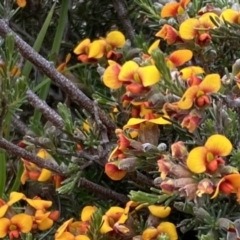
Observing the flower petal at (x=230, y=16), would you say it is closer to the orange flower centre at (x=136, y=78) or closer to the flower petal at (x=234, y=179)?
the orange flower centre at (x=136, y=78)

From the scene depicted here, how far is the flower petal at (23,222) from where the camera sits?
1.29 metres

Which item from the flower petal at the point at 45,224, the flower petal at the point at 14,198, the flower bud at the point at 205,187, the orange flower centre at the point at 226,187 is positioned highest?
the flower bud at the point at 205,187

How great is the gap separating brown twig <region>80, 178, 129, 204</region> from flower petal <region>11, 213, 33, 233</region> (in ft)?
0.47

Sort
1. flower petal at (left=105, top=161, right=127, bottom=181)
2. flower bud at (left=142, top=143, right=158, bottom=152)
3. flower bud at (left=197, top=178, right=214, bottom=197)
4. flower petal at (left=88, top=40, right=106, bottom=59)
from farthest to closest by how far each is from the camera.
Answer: flower petal at (left=88, top=40, right=106, bottom=59) → flower petal at (left=105, top=161, right=127, bottom=181) → flower bud at (left=142, top=143, right=158, bottom=152) → flower bud at (left=197, top=178, right=214, bottom=197)

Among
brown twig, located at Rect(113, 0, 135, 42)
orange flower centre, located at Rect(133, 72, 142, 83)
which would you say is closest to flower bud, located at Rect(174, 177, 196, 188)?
orange flower centre, located at Rect(133, 72, 142, 83)

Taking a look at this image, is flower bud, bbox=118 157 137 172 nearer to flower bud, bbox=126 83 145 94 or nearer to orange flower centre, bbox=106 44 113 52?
flower bud, bbox=126 83 145 94

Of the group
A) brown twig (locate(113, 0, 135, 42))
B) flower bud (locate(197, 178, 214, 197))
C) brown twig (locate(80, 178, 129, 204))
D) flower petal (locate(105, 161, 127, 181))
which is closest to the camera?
flower bud (locate(197, 178, 214, 197))

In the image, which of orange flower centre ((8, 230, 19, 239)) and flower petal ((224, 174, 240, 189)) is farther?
orange flower centre ((8, 230, 19, 239))

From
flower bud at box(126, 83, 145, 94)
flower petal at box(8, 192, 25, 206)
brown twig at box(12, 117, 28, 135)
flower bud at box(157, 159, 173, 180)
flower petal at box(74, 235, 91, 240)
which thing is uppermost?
flower bud at box(126, 83, 145, 94)

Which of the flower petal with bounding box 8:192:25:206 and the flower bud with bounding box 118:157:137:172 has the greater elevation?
the flower bud with bounding box 118:157:137:172

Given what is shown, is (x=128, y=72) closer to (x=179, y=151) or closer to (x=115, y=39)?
(x=179, y=151)

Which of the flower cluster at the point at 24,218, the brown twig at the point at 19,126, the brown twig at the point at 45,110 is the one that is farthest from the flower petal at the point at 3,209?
the brown twig at the point at 19,126

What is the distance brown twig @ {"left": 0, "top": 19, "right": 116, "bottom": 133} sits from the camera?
143 centimetres

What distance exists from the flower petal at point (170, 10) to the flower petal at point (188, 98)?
1.21ft
